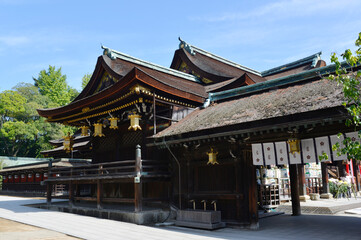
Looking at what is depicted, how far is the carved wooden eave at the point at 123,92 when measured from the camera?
13.2 metres

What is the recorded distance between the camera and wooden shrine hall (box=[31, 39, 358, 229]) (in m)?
10.4

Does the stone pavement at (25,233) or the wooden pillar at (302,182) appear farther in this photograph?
the wooden pillar at (302,182)

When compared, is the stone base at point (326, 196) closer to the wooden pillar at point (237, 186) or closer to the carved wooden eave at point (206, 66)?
the carved wooden eave at point (206, 66)

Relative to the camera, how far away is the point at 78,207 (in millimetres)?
16141

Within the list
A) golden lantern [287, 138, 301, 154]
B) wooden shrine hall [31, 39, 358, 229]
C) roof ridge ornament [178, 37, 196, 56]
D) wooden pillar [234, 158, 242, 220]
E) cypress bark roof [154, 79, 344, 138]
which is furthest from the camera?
roof ridge ornament [178, 37, 196, 56]

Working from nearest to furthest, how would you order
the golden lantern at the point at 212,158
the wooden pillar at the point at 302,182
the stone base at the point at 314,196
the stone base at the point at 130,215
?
the golden lantern at the point at 212,158, the stone base at the point at 130,215, the wooden pillar at the point at 302,182, the stone base at the point at 314,196

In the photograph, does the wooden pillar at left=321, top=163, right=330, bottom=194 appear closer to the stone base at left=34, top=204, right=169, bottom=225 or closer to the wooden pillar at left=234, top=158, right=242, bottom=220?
the wooden pillar at left=234, top=158, right=242, bottom=220

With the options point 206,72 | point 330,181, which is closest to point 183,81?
point 206,72

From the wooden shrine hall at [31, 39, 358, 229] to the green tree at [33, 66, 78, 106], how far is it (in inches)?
1931

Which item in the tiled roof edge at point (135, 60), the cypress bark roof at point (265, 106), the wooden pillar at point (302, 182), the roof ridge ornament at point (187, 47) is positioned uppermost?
the roof ridge ornament at point (187, 47)

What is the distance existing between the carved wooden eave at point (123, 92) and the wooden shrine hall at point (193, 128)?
0.17 ft

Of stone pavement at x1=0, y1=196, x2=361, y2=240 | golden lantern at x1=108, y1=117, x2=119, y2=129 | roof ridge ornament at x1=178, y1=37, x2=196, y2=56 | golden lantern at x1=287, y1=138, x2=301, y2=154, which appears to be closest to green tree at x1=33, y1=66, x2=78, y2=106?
roof ridge ornament at x1=178, y1=37, x2=196, y2=56

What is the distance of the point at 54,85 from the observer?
66500 mm

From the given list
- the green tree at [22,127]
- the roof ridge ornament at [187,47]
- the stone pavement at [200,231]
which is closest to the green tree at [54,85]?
the green tree at [22,127]
